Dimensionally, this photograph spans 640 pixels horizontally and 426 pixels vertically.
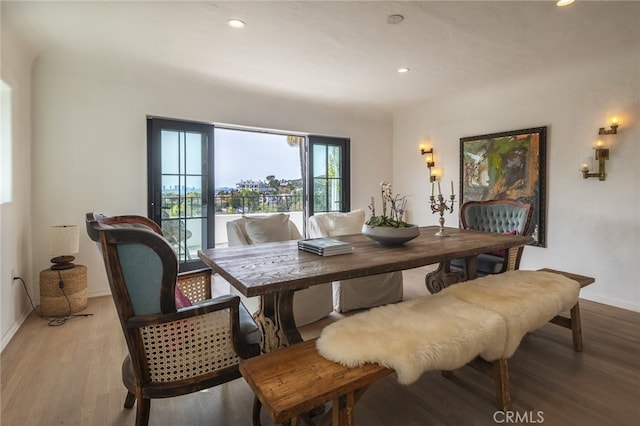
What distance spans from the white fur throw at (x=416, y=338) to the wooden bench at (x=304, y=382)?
5 cm

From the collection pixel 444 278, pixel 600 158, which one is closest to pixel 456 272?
pixel 444 278

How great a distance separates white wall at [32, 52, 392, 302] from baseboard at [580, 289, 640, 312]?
4811 mm

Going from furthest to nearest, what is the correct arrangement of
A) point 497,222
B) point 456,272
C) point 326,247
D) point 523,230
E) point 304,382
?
point 497,222 → point 523,230 → point 456,272 → point 326,247 → point 304,382

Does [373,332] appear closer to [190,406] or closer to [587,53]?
[190,406]

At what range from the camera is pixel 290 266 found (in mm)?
1749

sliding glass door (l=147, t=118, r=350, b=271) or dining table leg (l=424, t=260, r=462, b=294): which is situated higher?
sliding glass door (l=147, t=118, r=350, b=271)

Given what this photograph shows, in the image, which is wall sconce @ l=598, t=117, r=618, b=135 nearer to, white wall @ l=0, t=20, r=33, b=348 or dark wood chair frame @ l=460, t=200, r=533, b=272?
dark wood chair frame @ l=460, t=200, r=533, b=272

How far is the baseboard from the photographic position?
3.25 m

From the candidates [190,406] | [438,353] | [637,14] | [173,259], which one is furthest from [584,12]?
[190,406]

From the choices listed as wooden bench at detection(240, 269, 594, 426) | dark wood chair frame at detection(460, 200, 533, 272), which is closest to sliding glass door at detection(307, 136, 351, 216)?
dark wood chair frame at detection(460, 200, 533, 272)

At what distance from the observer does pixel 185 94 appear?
13.4ft

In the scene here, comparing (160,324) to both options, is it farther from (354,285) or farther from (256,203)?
(256,203)

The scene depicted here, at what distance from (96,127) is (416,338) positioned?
13.0 ft

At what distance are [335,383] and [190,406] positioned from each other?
1.09 m
